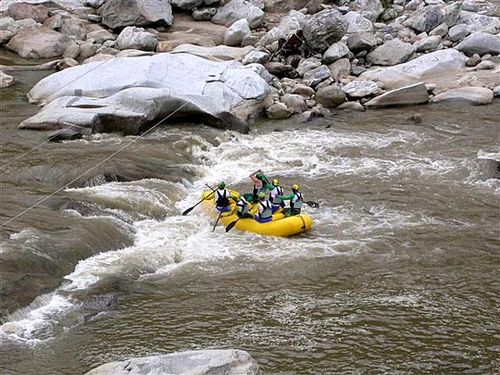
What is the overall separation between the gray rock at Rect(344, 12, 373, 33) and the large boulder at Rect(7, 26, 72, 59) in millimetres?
8838

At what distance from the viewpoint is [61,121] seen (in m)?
15.6

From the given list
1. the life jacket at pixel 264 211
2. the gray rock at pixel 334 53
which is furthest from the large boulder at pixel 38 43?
the life jacket at pixel 264 211

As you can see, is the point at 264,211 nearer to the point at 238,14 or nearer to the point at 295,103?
the point at 295,103

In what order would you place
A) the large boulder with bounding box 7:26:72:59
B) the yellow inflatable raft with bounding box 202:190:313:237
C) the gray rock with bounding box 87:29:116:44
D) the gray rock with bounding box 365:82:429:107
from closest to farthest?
1. the yellow inflatable raft with bounding box 202:190:313:237
2. the gray rock with bounding box 365:82:429:107
3. the large boulder with bounding box 7:26:72:59
4. the gray rock with bounding box 87:29:116:44

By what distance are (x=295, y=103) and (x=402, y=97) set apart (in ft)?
8.85

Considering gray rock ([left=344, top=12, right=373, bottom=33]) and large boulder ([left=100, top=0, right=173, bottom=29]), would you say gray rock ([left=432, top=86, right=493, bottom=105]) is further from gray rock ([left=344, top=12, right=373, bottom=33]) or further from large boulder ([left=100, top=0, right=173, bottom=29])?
large boulder ([left=100, top=0, right=173, bottom=29])

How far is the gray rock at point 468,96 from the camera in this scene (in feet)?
60.5

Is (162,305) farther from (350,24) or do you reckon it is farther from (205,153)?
(350,24)

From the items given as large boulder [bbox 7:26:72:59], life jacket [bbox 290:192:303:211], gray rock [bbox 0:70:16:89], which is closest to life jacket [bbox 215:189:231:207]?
life jacket [bbox 290:192:303:211]

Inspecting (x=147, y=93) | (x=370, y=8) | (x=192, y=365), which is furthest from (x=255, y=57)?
(x=192, y=365)

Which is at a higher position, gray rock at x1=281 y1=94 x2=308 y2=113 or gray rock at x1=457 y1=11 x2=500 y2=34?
gray rock at x1=457 y1=11 x2=500 y2=34

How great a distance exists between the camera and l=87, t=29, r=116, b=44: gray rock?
78.1 feet

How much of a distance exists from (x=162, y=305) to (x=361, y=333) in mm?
2494

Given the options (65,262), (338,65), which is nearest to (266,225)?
(65,262)
